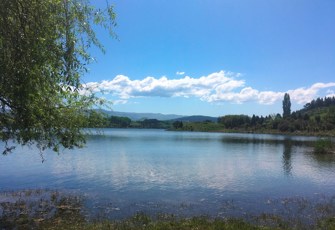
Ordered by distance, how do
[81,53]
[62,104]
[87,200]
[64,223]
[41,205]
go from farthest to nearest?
1. [87,200]
2. [41,205]
3. [62,104]
4. [64,223]
5. [81,53]

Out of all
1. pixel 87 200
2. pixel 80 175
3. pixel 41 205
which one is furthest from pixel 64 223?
pixel 80 175

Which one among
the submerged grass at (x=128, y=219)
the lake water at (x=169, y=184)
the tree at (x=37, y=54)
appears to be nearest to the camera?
the tree at (x=37, y=54)

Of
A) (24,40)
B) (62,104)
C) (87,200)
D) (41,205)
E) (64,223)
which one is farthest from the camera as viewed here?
(87,200)

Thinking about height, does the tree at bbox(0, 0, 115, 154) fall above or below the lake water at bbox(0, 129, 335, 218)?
above

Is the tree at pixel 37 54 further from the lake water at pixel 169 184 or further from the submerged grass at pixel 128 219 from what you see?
the lake water at pixel 169 184

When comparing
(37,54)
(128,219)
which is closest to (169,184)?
(128,219)

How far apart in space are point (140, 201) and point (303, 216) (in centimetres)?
1120

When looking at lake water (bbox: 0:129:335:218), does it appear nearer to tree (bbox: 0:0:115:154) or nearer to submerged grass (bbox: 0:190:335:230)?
submerged grass (bbox: 0:190:335:230)

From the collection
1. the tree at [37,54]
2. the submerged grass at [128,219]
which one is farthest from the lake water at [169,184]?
the tree at [37,54]

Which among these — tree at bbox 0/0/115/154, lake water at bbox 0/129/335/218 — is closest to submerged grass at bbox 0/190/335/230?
lake water at bbox 0/129/335/218

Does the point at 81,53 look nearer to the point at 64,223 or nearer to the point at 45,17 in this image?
the point at 45,17

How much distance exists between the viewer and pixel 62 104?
20609 millimetres

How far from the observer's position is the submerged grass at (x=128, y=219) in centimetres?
1750

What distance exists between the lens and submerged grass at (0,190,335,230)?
1750 cm
